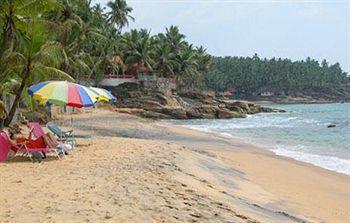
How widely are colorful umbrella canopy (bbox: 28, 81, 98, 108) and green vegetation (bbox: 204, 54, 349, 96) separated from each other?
96.4 metres

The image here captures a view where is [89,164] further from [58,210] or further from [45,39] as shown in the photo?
[45,39]

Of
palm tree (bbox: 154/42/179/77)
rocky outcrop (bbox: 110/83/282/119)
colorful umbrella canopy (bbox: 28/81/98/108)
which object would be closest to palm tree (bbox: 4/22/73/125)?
colorful umbrella canopy (bbox: 28/81/98/108)

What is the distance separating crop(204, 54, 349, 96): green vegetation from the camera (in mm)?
114656

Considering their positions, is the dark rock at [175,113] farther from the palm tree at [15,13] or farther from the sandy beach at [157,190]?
the palm tree at [15,13]

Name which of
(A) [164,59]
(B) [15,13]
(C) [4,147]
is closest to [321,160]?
(C) [4,147]

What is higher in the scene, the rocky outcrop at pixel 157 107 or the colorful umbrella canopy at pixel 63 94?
the colorful umbrella canopy at pixel 63 94

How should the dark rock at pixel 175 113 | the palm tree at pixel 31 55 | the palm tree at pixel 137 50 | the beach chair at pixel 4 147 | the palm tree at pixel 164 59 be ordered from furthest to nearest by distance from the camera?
the palm tree at pixel 164 59 → the palm tree at pixel 137 50 → the dark rock at pixel 175 113 → the palm tree at pixel 31 55 → the beach chair at pixel 4 147

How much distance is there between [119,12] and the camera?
2158 inches

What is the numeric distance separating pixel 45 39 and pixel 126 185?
8.89 m

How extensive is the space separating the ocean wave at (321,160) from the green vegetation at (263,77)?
8782 cm

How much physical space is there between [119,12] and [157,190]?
163 ft

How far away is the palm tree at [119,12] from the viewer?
54906 mm

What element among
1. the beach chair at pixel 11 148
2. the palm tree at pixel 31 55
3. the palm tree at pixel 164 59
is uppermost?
the palm tree at pixel 164 59

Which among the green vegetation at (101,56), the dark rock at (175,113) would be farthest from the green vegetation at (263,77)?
the dark rock at (175,113)
